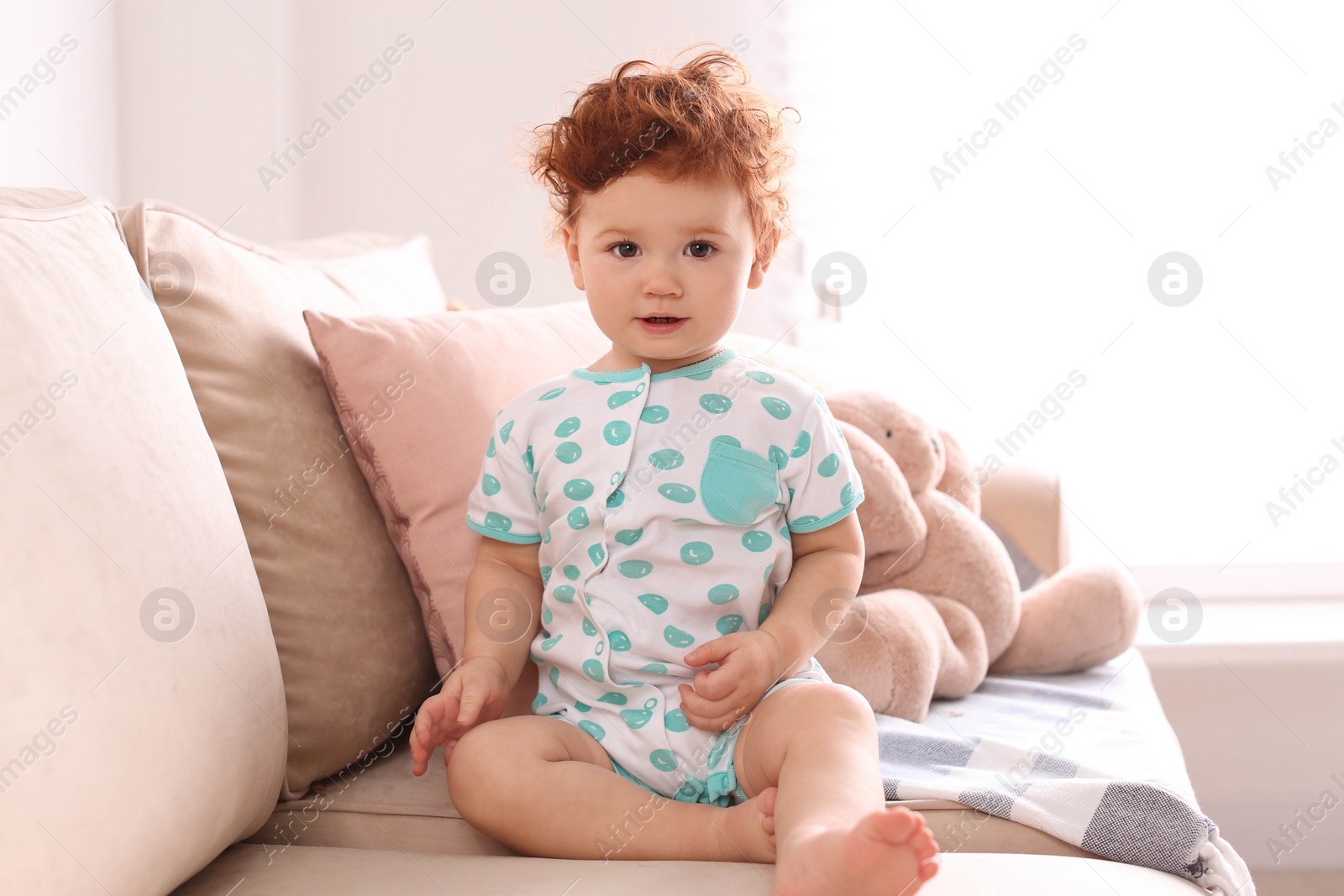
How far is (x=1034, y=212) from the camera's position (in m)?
2.10

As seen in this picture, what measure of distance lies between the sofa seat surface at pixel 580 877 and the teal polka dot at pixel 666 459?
0.31 meters

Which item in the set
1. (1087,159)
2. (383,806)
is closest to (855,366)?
(1087,159)

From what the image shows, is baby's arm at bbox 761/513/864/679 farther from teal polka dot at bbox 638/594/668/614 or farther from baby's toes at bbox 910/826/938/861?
baby's toes at bbox 910/826/938/861

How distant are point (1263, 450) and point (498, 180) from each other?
1.70m

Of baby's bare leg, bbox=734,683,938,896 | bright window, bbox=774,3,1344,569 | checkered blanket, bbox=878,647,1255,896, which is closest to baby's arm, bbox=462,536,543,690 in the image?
baby's bare leg, bbox=734,683,938,896

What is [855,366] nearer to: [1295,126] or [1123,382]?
[1123,382]

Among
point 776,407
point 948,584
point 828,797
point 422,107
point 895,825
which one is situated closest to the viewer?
point 895,825

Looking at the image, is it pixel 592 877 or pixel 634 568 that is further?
pixel 634 568

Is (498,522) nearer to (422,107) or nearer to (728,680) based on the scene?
(728,680)

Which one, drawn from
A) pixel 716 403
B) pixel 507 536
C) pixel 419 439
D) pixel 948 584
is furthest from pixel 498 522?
pixel 948 584

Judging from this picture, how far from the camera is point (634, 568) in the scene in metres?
0.86

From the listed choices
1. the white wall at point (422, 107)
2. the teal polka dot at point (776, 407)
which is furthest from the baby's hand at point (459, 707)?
the white wall at point (422, 107)

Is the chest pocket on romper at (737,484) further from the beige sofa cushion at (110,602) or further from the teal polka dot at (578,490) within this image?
the beige sofa cushion at (110,602)

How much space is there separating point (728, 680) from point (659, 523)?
15 cm
